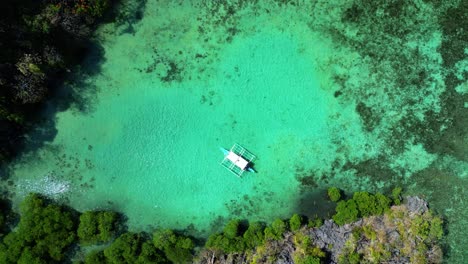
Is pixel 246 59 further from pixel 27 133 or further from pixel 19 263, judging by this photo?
pixel 19 263

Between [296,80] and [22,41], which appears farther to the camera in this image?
[296,80]

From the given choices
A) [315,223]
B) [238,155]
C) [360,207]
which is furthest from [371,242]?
[238,155]

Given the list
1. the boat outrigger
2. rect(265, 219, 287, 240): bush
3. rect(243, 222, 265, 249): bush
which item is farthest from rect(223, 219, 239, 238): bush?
the boat outrigger

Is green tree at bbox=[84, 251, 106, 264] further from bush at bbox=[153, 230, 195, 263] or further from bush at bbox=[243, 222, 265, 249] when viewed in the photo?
bush at bbox=[243, 222, 265, 249]

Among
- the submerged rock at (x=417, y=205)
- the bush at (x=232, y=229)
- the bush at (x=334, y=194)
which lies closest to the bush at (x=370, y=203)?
the bush at (x=334, y=194)

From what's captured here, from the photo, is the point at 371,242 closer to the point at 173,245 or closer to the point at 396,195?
the point at 396,195

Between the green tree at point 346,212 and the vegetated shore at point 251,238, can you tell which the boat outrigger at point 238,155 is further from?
the green tree at point 346,212

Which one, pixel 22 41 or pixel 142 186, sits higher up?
pixel 22 41

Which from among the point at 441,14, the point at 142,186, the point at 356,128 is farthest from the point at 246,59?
the point at 441,14
